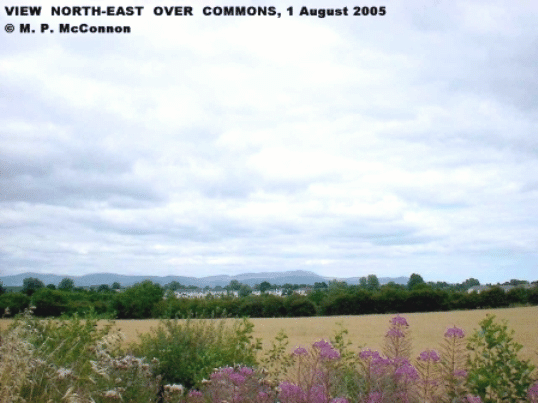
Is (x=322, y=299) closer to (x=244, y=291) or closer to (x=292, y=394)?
(x=244, y=291)

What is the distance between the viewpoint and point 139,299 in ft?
103

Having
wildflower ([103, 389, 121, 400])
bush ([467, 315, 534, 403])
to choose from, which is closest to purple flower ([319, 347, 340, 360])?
bush ([467, 315, 534, 403])

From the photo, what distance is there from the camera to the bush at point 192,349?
22.5 ft

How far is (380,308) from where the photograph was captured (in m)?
34.6

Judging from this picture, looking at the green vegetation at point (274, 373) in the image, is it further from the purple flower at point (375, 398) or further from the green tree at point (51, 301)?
the green tree at point (51, 301)

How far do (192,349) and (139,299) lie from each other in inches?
985

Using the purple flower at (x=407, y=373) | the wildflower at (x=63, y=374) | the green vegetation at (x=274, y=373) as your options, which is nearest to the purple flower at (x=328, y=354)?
the green vegetation at (x=274, y=373)

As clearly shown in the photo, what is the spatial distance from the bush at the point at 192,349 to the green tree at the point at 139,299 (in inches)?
898

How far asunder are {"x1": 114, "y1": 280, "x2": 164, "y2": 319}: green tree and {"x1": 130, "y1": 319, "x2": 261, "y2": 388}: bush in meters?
22.8

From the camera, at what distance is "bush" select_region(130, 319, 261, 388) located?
686 centimetres

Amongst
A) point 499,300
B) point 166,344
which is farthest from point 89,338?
point 499,300

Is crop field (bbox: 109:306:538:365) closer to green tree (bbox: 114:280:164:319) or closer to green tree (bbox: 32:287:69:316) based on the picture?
green tree (bbox: 114:280:164:319)

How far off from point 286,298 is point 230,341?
26.5m

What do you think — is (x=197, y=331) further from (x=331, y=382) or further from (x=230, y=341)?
(x=331, y=382)
